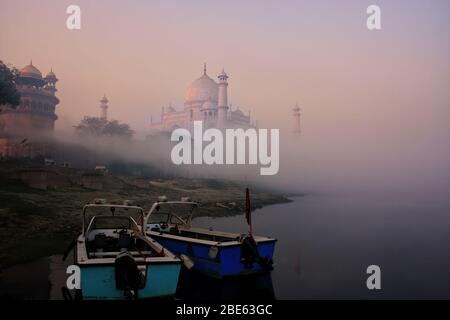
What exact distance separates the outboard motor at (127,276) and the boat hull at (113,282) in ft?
0.44

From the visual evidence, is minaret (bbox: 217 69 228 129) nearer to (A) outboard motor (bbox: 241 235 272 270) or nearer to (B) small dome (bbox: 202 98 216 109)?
(B) small dome (bbox: 202 98 216 109)

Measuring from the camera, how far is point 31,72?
171 feet

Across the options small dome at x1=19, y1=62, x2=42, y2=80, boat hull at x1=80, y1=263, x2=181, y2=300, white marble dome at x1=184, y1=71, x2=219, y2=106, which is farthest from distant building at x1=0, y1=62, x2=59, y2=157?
boat hull at x1=80, y1=263, x2=181, y2=300

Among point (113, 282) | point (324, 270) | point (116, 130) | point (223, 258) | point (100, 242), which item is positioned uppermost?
point (116, 130)

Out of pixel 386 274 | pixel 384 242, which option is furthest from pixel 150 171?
pixel 386 274

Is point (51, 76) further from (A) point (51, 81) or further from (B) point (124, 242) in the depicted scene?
(B) point (124, 242)

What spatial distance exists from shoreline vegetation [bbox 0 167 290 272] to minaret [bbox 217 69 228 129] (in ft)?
92.3

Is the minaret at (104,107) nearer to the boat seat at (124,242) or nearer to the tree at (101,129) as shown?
the tree at (101,129)

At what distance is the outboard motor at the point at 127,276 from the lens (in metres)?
7.79

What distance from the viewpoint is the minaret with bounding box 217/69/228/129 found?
74.6 m

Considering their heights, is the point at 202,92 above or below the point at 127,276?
above

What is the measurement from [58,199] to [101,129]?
32781mm

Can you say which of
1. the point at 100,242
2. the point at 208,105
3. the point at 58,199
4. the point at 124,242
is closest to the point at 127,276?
the point at 124,242

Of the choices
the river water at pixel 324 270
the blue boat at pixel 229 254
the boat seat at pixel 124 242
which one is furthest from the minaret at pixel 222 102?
the boat seat at pixel 124 242
